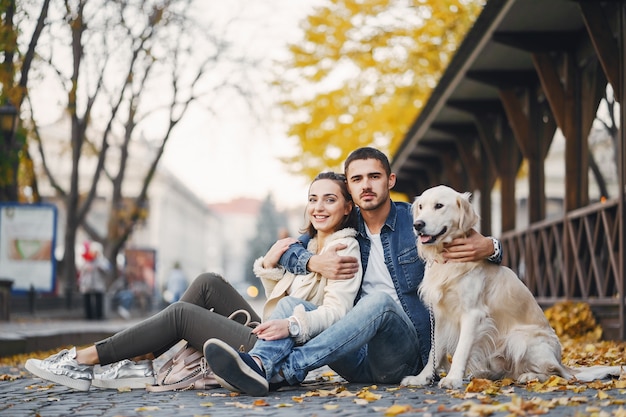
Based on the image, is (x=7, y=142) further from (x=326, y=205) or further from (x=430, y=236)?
(x=430, y=236)

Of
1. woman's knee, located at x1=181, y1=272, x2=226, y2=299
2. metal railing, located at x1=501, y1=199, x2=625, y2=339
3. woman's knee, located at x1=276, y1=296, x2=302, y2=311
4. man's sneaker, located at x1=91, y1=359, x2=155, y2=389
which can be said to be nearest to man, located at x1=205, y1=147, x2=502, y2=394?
woman's knee, located at x1=276, y1=296, x2=302, y2=311

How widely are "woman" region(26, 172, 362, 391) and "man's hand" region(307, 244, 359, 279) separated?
0.05m

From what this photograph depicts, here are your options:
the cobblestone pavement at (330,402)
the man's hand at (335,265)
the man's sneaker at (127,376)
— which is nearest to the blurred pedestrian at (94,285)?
the cobblestone pavement at (330,402)

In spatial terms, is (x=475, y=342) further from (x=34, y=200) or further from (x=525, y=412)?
(x=34, y=200)

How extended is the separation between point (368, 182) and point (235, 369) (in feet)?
4.97

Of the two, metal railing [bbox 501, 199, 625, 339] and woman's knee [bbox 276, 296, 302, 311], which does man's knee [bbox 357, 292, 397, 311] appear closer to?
woman's knee [bbox 276, 296, 302, 311]

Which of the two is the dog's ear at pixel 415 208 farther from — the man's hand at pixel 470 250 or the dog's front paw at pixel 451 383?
the dog's front paw at pixel 451 383

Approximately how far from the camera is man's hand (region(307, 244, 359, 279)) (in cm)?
631

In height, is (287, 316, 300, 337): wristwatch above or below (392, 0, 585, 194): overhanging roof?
below

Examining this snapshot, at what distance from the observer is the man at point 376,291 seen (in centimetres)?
620

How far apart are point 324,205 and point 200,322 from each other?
1071 mm

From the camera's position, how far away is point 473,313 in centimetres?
638

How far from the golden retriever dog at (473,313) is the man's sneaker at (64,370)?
204 centimetres

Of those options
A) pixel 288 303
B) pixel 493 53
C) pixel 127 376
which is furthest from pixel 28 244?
pixel 288 303
